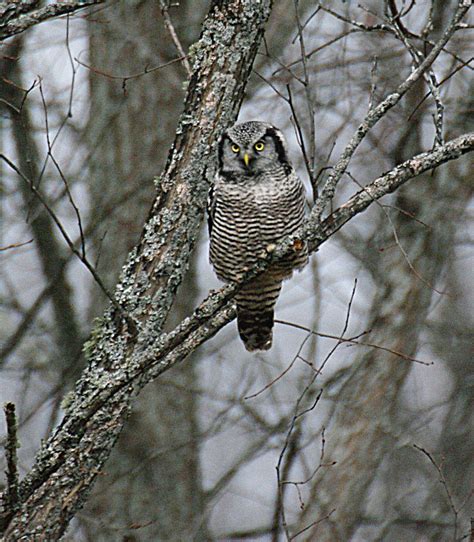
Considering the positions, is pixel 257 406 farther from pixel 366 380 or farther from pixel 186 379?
pixel 366 380

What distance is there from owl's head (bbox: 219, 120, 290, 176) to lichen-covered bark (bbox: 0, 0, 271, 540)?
1.30 feet

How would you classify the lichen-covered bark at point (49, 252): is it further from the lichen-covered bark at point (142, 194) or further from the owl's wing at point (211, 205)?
the owl's wing at point (211, 205)

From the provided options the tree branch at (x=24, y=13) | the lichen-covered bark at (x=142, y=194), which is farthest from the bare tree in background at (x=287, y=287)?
the tree branch at (x=24, y=13)

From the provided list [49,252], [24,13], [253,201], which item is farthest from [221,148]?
[49,252]

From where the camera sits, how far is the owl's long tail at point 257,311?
5.19m

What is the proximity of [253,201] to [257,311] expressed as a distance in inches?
30.1

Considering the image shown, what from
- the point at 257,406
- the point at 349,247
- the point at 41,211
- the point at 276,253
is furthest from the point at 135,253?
the point at 257,406

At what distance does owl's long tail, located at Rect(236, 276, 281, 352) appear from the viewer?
17.0ft

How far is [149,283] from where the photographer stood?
13.5 feet

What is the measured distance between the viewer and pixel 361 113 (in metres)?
7.97

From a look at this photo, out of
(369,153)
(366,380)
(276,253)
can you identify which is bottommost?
(276,253)

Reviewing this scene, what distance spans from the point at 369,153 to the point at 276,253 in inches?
171

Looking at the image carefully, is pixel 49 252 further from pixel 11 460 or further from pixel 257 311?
pixel 11 460

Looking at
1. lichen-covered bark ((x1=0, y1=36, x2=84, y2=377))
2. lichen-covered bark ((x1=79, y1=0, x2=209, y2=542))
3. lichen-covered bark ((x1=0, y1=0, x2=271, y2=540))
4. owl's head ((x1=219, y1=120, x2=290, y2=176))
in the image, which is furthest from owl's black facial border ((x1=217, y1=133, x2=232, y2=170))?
lichen-covered bark ((x1=0, y1=36, x2=84, y2=377))
